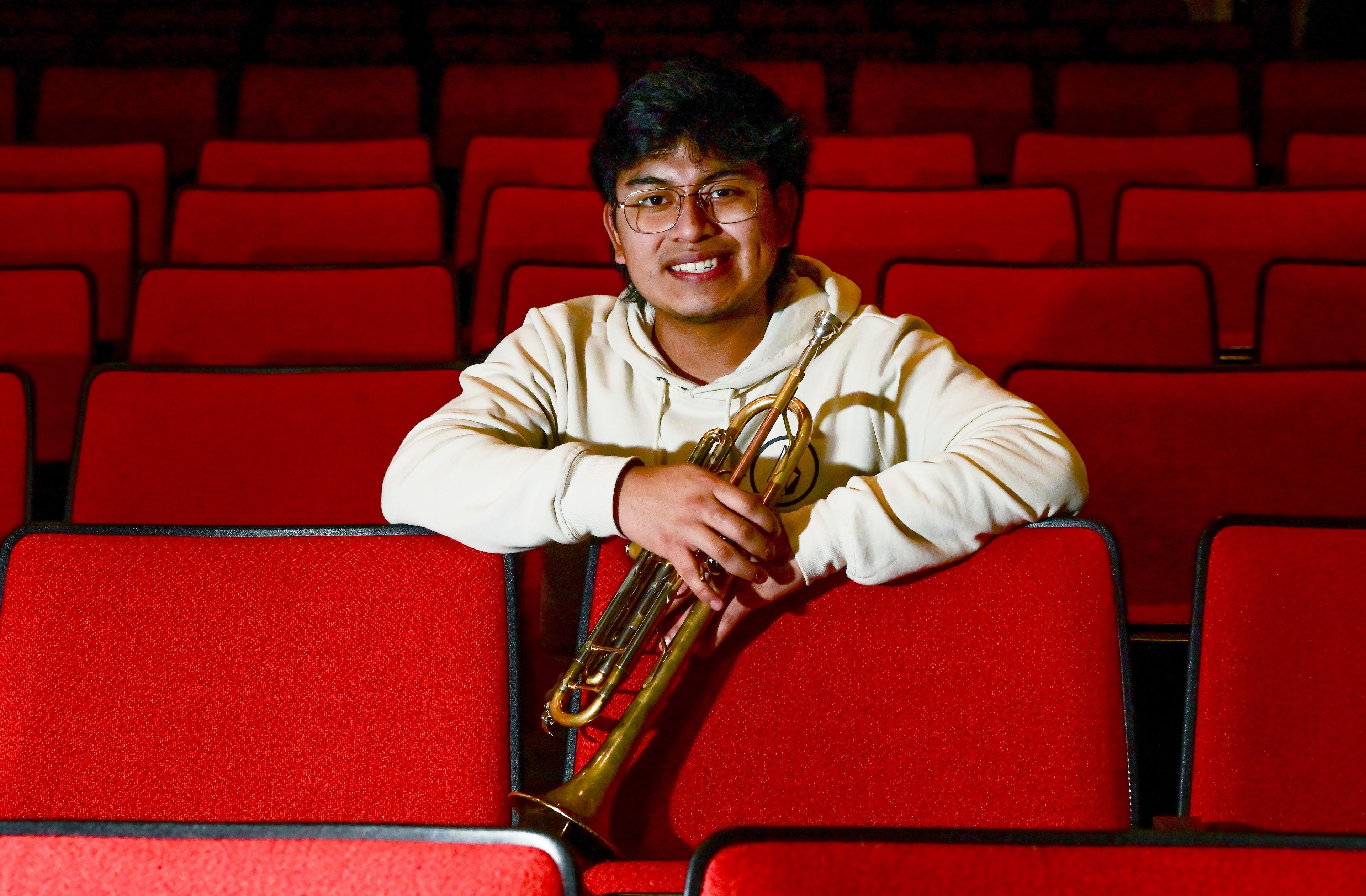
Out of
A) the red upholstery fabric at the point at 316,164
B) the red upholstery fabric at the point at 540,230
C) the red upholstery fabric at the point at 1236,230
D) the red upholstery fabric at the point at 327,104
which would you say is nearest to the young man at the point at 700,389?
the red upholstery fabric at the point at 540,230

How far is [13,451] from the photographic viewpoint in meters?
1.27

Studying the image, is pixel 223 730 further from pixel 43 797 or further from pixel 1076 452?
pixel 1076 452

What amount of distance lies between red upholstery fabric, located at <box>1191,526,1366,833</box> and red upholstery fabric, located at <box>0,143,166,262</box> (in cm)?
241

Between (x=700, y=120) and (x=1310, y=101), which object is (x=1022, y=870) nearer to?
(x=700, y=120)

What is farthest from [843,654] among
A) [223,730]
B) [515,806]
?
[223,730]

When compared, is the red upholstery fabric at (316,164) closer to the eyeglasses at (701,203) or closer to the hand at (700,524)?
the eyeglasses at (701,203)

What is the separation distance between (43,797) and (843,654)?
0.64 meters

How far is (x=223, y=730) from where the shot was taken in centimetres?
87

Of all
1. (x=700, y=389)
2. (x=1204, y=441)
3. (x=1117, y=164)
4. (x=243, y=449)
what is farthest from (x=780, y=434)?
(x=1117, y=164)

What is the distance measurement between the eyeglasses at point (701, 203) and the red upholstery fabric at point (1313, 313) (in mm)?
1016

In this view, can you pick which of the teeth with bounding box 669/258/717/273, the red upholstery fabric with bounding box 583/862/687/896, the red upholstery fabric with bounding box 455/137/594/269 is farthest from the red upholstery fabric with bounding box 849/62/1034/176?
the red upholstery fabric with bounding box 583/862/687/896

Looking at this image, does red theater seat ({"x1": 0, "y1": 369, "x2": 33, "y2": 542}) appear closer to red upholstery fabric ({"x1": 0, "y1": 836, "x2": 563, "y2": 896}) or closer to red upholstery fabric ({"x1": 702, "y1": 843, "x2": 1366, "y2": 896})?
red upholstery fabric ({"x1": 0, "y1": 836, "x2": 563, "y2": 896})

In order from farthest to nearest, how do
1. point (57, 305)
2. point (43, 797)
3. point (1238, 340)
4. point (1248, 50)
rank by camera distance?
A: point (1248, 50) → point (1238, 340) → point (57, 305) → point (43, 797)

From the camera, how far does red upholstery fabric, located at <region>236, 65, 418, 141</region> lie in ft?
10.4
